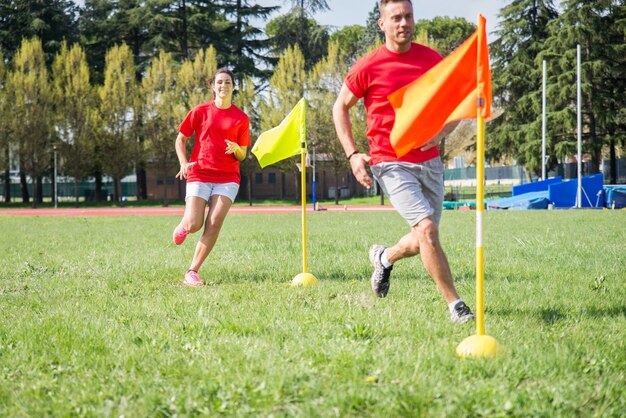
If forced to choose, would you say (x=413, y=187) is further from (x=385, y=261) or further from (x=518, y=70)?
(x=518, y=70)

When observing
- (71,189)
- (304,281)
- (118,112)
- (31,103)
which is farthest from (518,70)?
(71,189)

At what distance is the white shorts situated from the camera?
6.79 m

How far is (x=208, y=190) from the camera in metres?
6.84

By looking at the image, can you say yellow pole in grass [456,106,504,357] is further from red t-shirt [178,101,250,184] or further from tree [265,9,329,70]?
tree [265,9,329,70]

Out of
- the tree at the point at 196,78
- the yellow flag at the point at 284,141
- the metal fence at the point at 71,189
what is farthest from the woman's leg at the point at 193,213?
the metal fence at the point at 71,189

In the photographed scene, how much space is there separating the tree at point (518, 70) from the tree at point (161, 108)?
2294 cm

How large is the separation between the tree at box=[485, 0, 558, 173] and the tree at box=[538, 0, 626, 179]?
5.78 feet

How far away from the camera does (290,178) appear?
5603 centimetres

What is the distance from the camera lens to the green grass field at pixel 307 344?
112 inches

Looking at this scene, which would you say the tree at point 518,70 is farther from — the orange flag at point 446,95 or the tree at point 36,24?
the orange flag at point 446,95

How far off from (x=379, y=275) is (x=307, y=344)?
70.0 inches

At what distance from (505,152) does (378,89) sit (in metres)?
42.4

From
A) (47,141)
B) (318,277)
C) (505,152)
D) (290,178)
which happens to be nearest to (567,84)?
(505,152)

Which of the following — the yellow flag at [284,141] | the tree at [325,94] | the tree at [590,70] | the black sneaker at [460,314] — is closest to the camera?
the black sneaker at [460,314]
